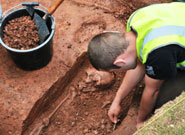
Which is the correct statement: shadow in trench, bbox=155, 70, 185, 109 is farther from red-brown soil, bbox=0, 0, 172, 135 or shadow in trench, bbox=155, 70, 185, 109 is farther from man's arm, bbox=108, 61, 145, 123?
red-brown soil, bbox=0, 0, 172, 135

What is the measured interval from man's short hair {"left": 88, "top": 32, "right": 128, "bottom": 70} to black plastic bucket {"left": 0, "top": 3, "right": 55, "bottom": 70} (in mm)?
706

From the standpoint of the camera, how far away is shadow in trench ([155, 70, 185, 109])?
246cm

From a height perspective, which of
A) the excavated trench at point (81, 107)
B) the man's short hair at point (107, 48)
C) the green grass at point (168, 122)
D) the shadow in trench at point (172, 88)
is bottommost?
the excavated trench at point (81, 107)

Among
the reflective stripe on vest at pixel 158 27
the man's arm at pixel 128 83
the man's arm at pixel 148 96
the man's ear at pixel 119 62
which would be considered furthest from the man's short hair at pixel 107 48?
the man's arm at pixel 128 83

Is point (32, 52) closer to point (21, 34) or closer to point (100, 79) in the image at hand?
point (21, 34)

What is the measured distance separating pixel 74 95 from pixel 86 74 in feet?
1.05

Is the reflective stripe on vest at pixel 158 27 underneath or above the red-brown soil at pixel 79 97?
above

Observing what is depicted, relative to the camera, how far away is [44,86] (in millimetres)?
2609

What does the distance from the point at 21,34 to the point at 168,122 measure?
1.68m

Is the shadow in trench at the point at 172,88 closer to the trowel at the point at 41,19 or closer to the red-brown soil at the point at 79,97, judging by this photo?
the red-brown soil at the point at 79,97

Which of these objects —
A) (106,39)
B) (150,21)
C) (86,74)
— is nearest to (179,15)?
(150,21)

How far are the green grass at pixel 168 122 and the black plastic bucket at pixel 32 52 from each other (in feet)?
4.10

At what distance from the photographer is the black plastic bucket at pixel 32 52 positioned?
2371 millimetres

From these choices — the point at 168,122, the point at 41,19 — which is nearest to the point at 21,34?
the point at 41,19
